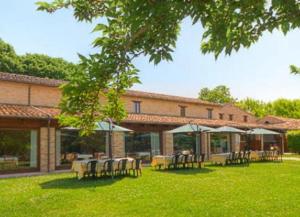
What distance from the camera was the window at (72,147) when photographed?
68.7 ft

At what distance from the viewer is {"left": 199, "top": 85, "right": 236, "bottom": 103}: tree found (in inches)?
2790

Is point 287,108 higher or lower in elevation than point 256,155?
higher

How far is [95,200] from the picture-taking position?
35.4ft

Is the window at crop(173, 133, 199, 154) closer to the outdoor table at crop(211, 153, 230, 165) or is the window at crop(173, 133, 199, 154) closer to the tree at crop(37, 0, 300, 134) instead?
the outdoor table at crop(211, 153, 230, 165)

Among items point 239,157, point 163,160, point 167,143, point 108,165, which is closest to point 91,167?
point 108,165

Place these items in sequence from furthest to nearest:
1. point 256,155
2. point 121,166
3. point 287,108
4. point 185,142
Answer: point 287,108 → point 185,142 → point 256,155 → point 121,166

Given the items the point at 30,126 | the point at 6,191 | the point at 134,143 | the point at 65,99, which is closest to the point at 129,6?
the point at 65,99

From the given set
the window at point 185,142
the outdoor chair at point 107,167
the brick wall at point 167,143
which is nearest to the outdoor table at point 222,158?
the brick wall at point 167,143

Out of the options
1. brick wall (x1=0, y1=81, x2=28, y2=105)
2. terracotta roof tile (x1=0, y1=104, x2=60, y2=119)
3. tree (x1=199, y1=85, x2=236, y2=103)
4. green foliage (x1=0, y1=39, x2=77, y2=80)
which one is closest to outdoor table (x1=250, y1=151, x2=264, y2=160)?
terracotta roof tile (x1=0, y1=104, x2=60, y2=119)

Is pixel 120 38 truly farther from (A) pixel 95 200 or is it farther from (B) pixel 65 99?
(A) pixel 95 200

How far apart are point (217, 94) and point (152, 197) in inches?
2435

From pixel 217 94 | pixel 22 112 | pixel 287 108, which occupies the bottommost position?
pixel 22 112

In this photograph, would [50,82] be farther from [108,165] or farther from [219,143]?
[219,143]

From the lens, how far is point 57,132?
2095cm
